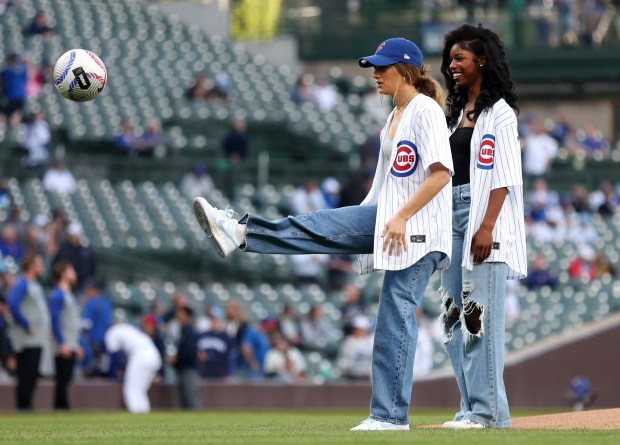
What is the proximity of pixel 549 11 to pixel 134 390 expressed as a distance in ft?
54.0

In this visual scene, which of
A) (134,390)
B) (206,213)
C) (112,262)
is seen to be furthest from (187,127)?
(206,213)

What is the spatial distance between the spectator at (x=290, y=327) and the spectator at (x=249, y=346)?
0.61 m

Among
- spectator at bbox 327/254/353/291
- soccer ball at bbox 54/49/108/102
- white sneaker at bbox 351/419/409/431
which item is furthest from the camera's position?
spectator at bbox 327/254/353/291

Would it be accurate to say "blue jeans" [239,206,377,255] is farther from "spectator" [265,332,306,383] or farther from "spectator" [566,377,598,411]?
"spectator" [566,377,598,411]

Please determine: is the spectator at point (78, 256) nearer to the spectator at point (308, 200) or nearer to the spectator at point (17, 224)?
the spectator at point (17, 224)

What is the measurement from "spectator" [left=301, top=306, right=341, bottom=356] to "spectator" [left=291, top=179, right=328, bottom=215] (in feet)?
10.8

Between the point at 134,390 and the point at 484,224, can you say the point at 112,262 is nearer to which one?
the point at 134,390

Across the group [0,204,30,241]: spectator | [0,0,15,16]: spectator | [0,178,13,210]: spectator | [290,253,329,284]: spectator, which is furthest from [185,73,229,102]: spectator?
[0,204,30,241]: spectator

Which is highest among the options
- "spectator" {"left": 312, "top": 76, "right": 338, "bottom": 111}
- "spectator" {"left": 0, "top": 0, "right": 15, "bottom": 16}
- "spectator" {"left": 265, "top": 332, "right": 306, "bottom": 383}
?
"spectator" {"left": 0, "top": 0, "right": 15, "bottom": 16}

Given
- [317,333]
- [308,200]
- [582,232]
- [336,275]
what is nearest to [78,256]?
[317,333]

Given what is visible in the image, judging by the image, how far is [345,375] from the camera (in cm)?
1839

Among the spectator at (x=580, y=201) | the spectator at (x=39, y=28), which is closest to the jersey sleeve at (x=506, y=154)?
the spectator at (x=580, y=201)

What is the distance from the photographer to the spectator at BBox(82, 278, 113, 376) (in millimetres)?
16609

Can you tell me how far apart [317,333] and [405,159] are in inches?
463
